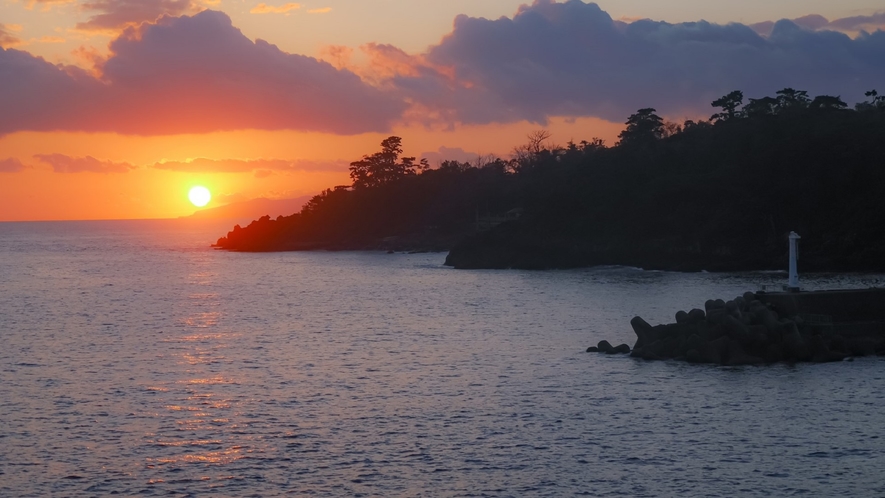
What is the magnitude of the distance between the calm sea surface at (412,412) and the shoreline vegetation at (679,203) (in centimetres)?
3176

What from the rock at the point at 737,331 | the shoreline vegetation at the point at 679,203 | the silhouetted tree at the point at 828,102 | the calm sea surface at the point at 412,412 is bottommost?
the calm sea surface at the point at 412,412

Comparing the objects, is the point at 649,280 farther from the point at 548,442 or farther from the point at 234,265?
the point at 234,265

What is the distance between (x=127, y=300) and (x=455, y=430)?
43.9 metres

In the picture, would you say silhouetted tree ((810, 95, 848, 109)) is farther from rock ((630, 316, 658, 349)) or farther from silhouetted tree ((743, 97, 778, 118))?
rock ((630, 316, 658, 349))

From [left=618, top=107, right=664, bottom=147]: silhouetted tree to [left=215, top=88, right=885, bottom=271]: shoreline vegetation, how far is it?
0.66 feet

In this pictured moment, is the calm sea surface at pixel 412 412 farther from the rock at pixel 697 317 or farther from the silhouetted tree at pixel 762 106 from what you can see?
the silhouetted tree at pixel 762 106

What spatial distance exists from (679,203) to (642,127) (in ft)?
116

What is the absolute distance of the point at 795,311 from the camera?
1294 inches

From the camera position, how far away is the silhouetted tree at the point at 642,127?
4707 inches

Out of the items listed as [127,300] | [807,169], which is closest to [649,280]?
[807,169]

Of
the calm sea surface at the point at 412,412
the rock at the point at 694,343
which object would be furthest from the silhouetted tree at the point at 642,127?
the rock at the point at 694,343

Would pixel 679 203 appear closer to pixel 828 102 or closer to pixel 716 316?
pixel 828 102

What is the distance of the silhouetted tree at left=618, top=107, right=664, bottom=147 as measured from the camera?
119562 millimetres

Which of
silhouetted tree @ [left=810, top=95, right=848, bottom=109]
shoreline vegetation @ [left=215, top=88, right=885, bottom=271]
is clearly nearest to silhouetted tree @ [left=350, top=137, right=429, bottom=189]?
shoreline vegetation @ [left=215, top=88, right=885, bottom=271]
